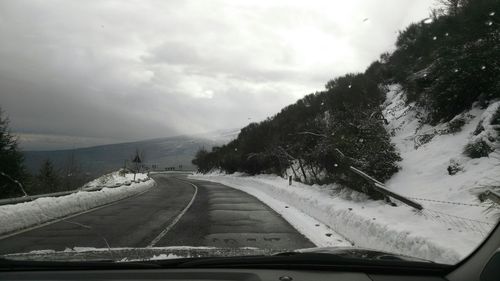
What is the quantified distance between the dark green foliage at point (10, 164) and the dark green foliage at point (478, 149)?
30.6 meters

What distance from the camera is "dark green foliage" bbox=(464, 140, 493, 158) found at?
1209 centimetres

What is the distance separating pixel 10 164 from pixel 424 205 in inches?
1308

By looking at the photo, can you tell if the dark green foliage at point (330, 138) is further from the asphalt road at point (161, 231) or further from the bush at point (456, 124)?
the asphalt road at point (161, 231)

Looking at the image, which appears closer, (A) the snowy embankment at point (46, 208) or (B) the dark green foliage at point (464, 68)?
(A) the snowy embankment at point (46, 208)

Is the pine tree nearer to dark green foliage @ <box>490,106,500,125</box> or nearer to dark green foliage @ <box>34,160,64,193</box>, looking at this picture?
dark green foliage @ <box>34,160,64,193</box>

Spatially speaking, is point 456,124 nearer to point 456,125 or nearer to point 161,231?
point 456,125

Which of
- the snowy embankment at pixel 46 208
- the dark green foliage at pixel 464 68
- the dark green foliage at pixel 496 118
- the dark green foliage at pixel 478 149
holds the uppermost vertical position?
the dark green foliage at pixel 464 68

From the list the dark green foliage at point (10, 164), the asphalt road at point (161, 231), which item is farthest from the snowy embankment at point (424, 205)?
the dark green foliage at point (10, 164)

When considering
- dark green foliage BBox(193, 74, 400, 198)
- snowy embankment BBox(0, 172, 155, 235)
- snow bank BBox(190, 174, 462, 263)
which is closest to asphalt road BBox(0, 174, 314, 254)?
Result: snowy embankment BBox(0, 172, 155, 235)

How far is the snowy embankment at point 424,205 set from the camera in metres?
7.72

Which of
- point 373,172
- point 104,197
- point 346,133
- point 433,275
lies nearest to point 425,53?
point 346,133

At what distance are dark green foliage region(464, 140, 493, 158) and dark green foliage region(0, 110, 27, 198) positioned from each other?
30627 millimetres

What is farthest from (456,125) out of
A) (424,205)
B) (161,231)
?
(161,231)

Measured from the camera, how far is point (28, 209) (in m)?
13.3
